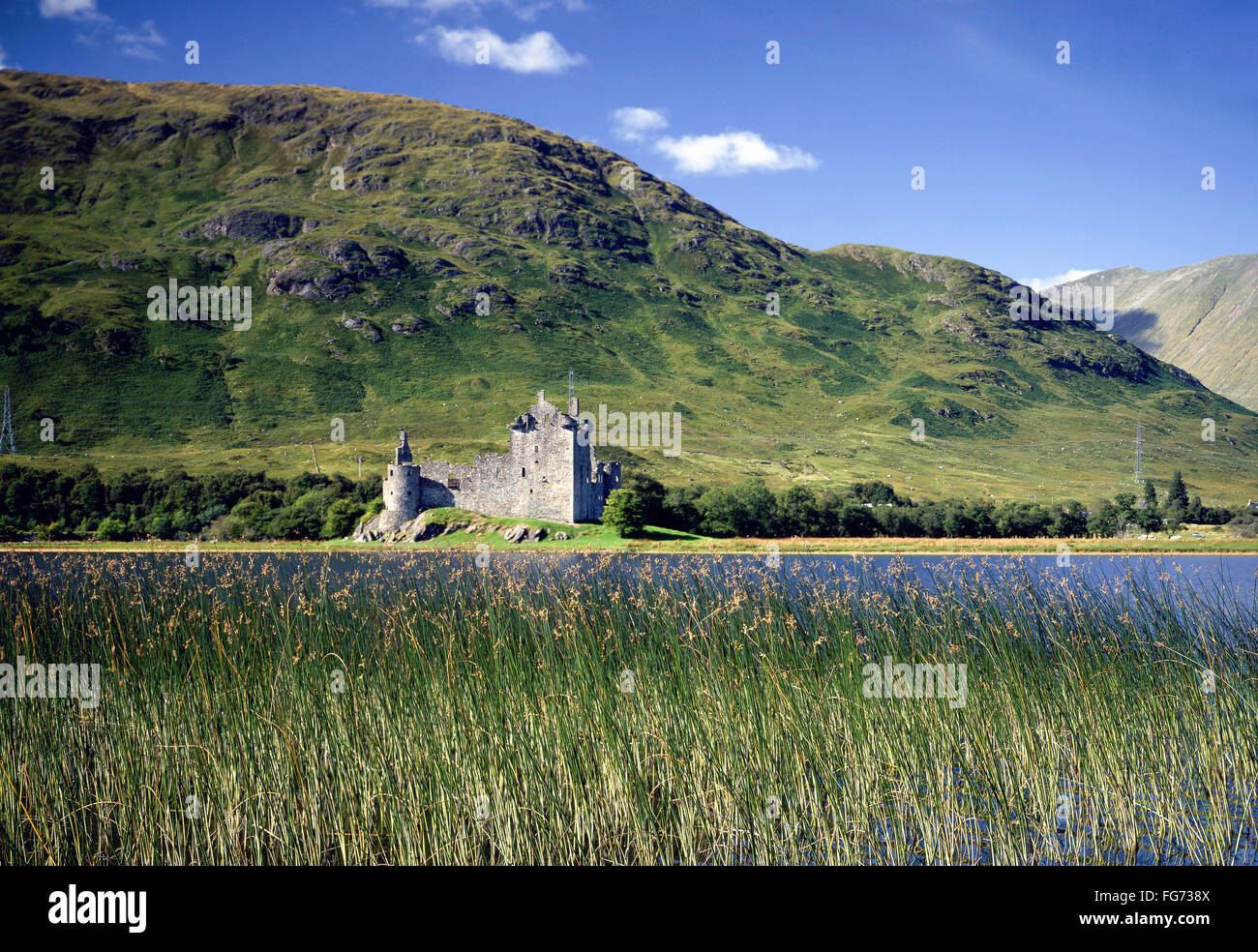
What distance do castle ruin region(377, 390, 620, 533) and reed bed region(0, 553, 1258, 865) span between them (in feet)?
182

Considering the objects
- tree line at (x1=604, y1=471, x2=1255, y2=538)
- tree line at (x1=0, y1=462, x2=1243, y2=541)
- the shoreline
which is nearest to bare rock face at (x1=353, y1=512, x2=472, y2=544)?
tree line at (x1=0, y1=462, x2=1243, y2=541)

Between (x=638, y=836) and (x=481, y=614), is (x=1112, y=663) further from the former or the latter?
(x=481, y=614)

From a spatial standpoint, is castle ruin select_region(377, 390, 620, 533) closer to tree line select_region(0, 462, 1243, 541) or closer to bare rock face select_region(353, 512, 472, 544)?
bare rock face select_region(353, 512, 472, 544)

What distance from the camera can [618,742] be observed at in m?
9.89

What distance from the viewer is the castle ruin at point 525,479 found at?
6969cm

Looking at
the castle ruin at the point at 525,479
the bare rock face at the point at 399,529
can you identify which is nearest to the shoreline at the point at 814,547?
the bare rock face at the point at 399,529

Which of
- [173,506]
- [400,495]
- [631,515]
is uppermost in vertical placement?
[400,495]

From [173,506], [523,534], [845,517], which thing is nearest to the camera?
[523,534]

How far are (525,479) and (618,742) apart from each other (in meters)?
62.7

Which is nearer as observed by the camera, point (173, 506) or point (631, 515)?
point (631, 515)

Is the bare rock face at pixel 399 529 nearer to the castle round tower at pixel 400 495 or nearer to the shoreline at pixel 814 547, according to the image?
the castle round tower at pixel 400 495

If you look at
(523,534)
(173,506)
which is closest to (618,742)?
(523,534)

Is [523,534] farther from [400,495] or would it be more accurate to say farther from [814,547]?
[814,547]

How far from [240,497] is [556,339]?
122 m
